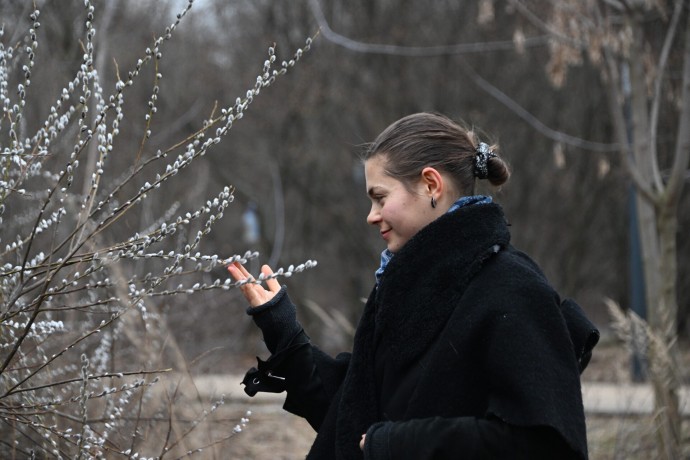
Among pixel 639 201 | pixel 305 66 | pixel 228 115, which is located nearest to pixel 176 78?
pixel 305 66

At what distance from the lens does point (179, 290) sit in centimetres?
235

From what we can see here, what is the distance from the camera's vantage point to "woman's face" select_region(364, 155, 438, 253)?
2.37 metres

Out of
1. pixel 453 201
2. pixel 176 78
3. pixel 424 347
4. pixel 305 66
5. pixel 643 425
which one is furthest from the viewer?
pixel 176 78

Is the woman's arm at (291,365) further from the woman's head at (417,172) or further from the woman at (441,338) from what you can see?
the woman's head at (417,172)

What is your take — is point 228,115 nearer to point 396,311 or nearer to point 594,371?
point 396,311

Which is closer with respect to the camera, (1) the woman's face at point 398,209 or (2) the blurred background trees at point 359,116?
(1) the woman's face at point 398,209

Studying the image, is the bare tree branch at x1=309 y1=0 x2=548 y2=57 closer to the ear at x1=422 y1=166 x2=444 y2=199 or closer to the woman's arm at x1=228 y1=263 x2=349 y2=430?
the woman's arm at x1=228 y1=263 x2=349 y2=430

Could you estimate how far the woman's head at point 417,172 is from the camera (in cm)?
238

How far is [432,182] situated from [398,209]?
0.35 feet

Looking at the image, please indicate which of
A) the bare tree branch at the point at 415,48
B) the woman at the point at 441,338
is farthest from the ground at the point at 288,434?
the bare tree branch at the point at 415,48

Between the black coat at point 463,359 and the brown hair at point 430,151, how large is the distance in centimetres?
14

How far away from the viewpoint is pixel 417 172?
2377mm

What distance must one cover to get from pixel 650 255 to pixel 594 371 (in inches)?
228

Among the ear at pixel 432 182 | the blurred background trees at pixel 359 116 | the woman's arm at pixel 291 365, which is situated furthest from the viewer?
the blurred background trees at pixel 359 116
